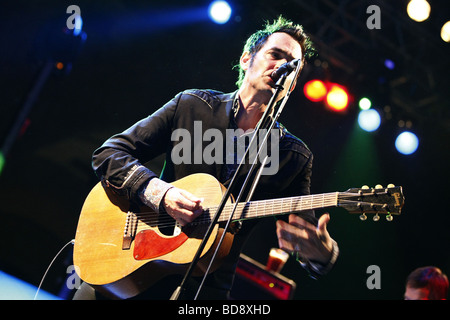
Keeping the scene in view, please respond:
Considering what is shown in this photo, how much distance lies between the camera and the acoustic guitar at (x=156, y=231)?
1978 mm

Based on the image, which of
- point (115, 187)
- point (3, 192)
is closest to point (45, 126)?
point (3, 192)

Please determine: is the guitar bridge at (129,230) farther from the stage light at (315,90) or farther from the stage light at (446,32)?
the stage light at (446,32)

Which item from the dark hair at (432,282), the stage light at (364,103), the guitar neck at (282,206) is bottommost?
the guitar neck at (282,206)

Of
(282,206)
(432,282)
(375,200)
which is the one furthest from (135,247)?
(432,282)

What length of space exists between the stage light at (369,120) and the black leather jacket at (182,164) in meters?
3.03

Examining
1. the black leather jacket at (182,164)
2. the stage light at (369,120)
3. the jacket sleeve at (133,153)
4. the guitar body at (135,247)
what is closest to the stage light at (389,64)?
the stage light at (369,120)

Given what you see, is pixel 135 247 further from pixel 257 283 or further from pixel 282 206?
pixel 257 283

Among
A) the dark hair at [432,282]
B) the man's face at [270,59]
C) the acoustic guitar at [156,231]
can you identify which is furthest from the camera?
the dark hair at [432,282]

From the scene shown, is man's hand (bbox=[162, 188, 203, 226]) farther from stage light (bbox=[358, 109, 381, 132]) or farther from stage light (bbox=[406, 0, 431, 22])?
stage light (bbox=[406, 0, 431, 22])

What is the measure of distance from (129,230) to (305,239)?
104cm

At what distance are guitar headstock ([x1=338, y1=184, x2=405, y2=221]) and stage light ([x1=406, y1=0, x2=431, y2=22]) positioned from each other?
3843mm

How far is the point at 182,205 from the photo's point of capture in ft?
6.98

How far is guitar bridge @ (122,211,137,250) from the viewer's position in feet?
7.44
